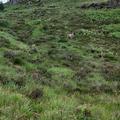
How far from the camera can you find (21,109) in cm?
766

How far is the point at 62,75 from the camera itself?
1931cm

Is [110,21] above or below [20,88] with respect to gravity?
below

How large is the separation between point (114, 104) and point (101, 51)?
21782 millimetres

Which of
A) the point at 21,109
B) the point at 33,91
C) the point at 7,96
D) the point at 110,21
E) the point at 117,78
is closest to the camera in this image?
the point at 21,109

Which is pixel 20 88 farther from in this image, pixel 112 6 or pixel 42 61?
pixel 112 6

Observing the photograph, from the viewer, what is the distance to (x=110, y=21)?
58.5 meters

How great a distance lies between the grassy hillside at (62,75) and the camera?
8.41 meters

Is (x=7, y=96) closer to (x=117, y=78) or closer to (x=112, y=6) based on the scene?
(x=117, y=78)

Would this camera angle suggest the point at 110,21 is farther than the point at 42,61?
Yes

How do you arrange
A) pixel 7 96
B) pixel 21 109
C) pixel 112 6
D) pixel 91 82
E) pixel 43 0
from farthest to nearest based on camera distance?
pixel 43 0
pixel 112 6
pixel 91 82
pixel 7 96
pixel 21 109

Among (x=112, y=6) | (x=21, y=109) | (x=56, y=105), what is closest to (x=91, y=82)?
(x=56, y=105)

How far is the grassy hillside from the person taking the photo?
8.41 m

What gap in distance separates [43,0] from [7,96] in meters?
109

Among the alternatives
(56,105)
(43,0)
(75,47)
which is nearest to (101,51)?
(75,47)
